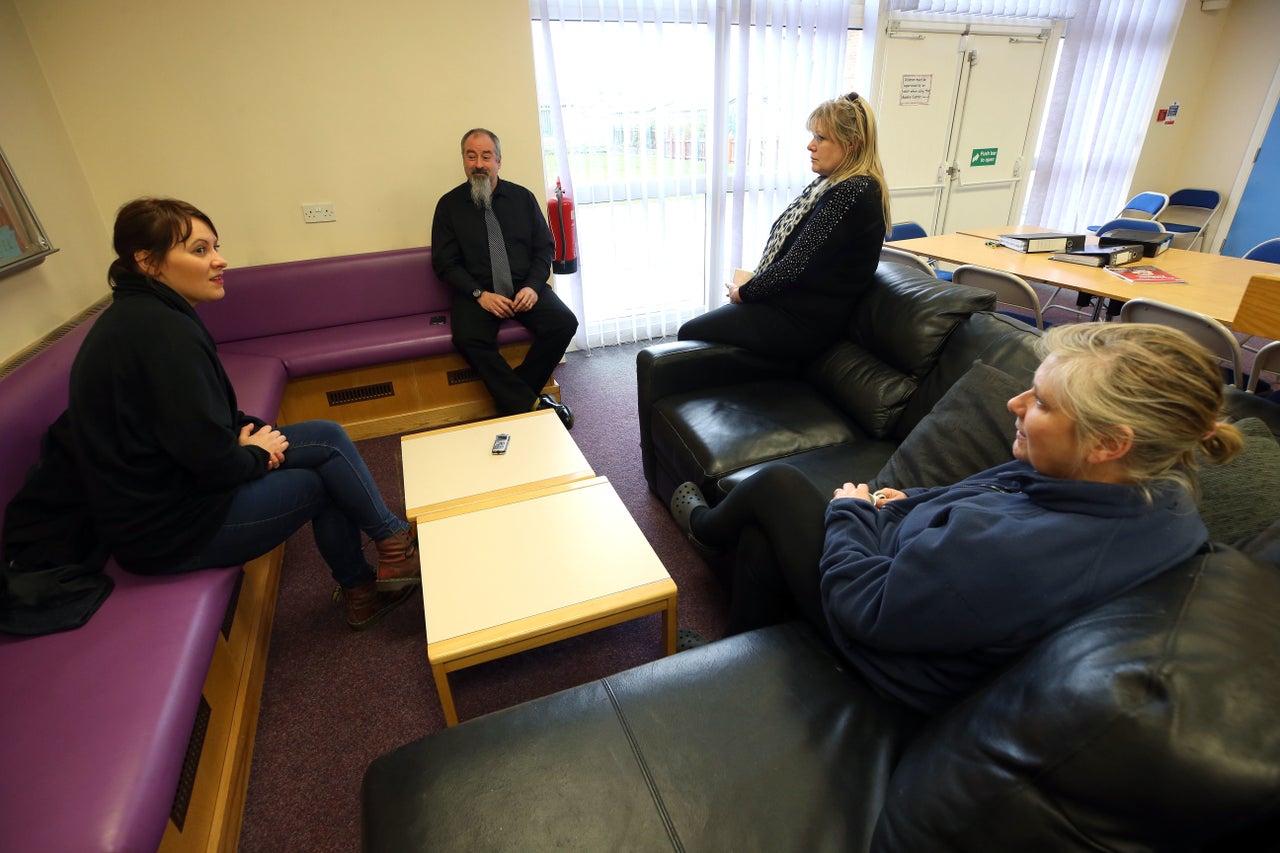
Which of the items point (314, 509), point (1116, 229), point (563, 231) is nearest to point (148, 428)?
point (314, 509)

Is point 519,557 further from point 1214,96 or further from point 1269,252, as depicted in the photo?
point 1214,96

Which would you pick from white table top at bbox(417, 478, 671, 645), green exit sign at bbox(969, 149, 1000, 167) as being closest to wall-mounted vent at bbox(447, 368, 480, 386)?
white table top at bbox(417, 478, 671, 645)

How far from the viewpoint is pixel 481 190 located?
3.00 metres

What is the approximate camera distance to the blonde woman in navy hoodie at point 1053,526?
0.77m

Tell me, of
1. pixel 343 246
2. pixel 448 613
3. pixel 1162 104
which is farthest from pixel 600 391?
pixel 1162 104

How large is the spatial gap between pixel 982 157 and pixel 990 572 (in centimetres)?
525

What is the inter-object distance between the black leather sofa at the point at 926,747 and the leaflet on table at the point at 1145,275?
1.55m

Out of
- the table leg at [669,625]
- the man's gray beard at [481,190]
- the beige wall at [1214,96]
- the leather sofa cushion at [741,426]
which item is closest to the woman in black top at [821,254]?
the leather sofa cushion at [741,426]

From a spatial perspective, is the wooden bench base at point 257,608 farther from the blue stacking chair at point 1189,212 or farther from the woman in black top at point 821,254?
the blue stacking chair at point 1189,212

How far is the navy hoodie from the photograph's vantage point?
78cm

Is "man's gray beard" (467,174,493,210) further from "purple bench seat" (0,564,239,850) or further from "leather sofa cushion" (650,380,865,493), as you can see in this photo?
"purple bench seat" (0,564,239,850)

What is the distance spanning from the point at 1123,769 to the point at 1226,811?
0.08 m

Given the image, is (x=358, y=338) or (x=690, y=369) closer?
(x=690, y=369)

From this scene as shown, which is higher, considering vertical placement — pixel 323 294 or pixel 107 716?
pixel 323 294
